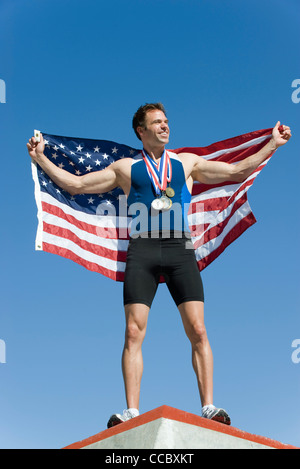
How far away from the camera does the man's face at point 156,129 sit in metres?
7.47

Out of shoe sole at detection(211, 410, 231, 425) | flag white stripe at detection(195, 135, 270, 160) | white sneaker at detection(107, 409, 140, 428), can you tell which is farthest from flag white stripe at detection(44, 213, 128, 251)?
shoe sole at detection(211, 410, 231, 425)

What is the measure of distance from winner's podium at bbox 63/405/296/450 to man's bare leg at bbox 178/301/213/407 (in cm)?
93

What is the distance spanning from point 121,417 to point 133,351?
0.68 metres

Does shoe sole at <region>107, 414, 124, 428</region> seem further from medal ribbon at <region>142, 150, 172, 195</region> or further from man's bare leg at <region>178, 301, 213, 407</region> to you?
medal ribbon at <region>142, 150, 172, 195</region>

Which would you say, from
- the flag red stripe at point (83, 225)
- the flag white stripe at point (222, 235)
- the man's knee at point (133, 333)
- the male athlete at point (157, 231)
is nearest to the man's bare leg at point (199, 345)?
the male athlete at point (157, 231)

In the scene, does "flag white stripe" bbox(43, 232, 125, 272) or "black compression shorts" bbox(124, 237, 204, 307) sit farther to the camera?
"flag white stripe" bbox(43, 232, 125, 272)

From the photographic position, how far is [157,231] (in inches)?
A: 278

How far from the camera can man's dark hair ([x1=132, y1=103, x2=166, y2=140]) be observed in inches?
301

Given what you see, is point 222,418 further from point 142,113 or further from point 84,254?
point 142,113

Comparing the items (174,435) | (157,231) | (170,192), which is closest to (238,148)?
(170,192)

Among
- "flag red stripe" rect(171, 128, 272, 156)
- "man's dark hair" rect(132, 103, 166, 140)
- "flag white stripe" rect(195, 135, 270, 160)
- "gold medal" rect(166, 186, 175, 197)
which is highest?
"flag red stripe" rect(171, 128, 272, 156)

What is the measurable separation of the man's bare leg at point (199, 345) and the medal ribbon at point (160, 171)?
4.51ft
